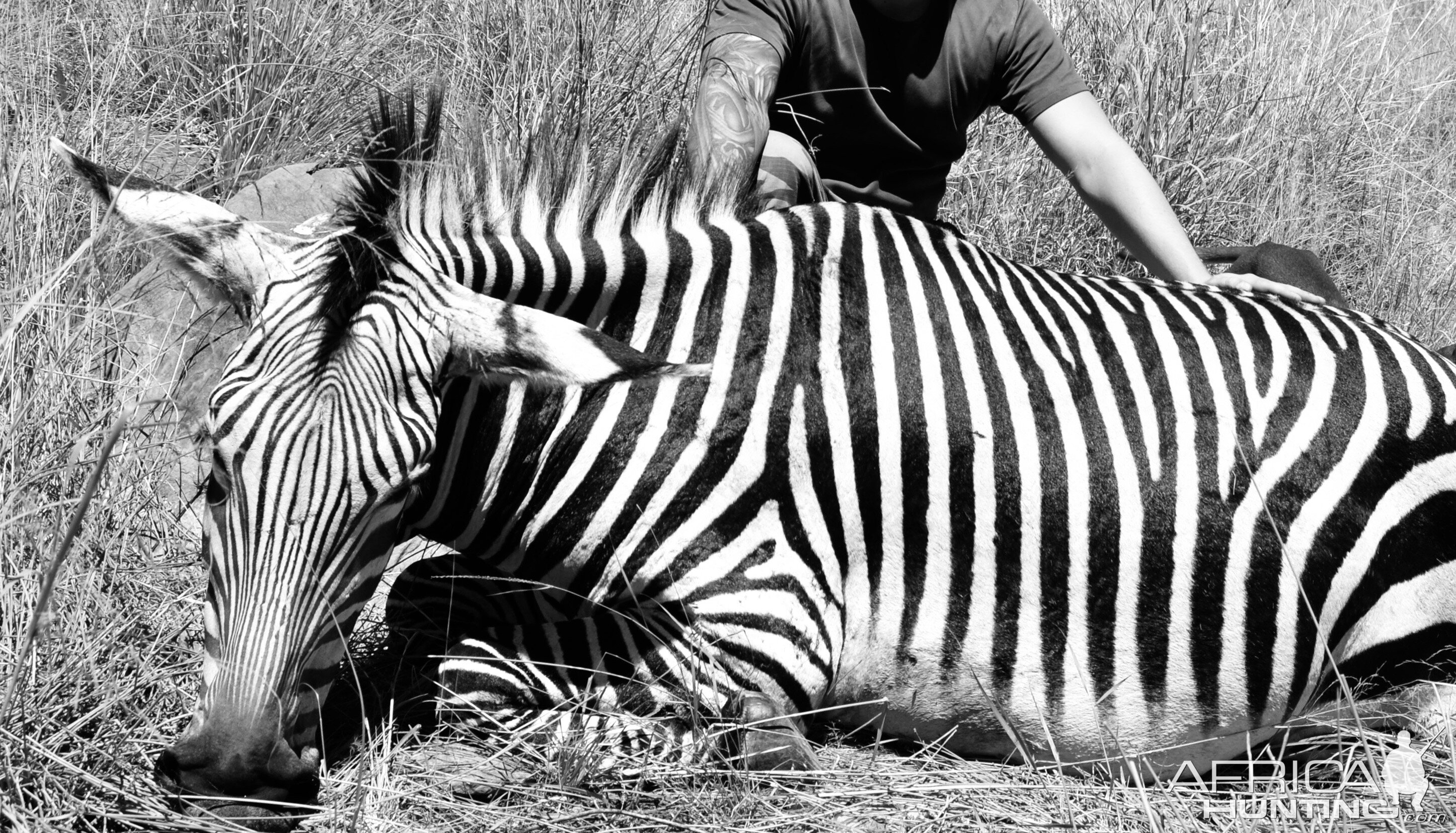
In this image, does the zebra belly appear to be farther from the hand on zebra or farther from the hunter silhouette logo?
the hand on zebra

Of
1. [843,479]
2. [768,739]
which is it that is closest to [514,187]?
[843,479]

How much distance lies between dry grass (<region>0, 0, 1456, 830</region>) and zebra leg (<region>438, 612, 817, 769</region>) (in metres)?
0.07

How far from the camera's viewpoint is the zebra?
2316mm

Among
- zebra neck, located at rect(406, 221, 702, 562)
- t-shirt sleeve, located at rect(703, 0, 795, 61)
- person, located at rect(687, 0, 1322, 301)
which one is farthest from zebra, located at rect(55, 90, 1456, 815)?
t-shirt sleeve, located at rect(703, 0, 795, 61)

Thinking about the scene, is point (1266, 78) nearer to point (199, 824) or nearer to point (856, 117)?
point (856, 117)

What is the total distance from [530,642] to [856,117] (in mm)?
2076

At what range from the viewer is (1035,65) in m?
3.64

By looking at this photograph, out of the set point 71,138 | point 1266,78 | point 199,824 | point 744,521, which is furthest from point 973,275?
point 1266,78

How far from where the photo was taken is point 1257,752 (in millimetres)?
2740

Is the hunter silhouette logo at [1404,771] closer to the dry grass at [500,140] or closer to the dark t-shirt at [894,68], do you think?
the dry grass at [500,140]

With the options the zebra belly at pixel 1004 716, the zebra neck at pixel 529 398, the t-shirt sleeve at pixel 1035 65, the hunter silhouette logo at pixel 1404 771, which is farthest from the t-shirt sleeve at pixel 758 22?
the hunter silhouette logo at pixel 1404 771

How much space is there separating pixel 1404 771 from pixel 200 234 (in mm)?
2545

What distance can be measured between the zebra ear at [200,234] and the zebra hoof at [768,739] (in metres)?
1.20

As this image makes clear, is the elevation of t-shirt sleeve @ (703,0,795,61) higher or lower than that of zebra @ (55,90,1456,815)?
higher
